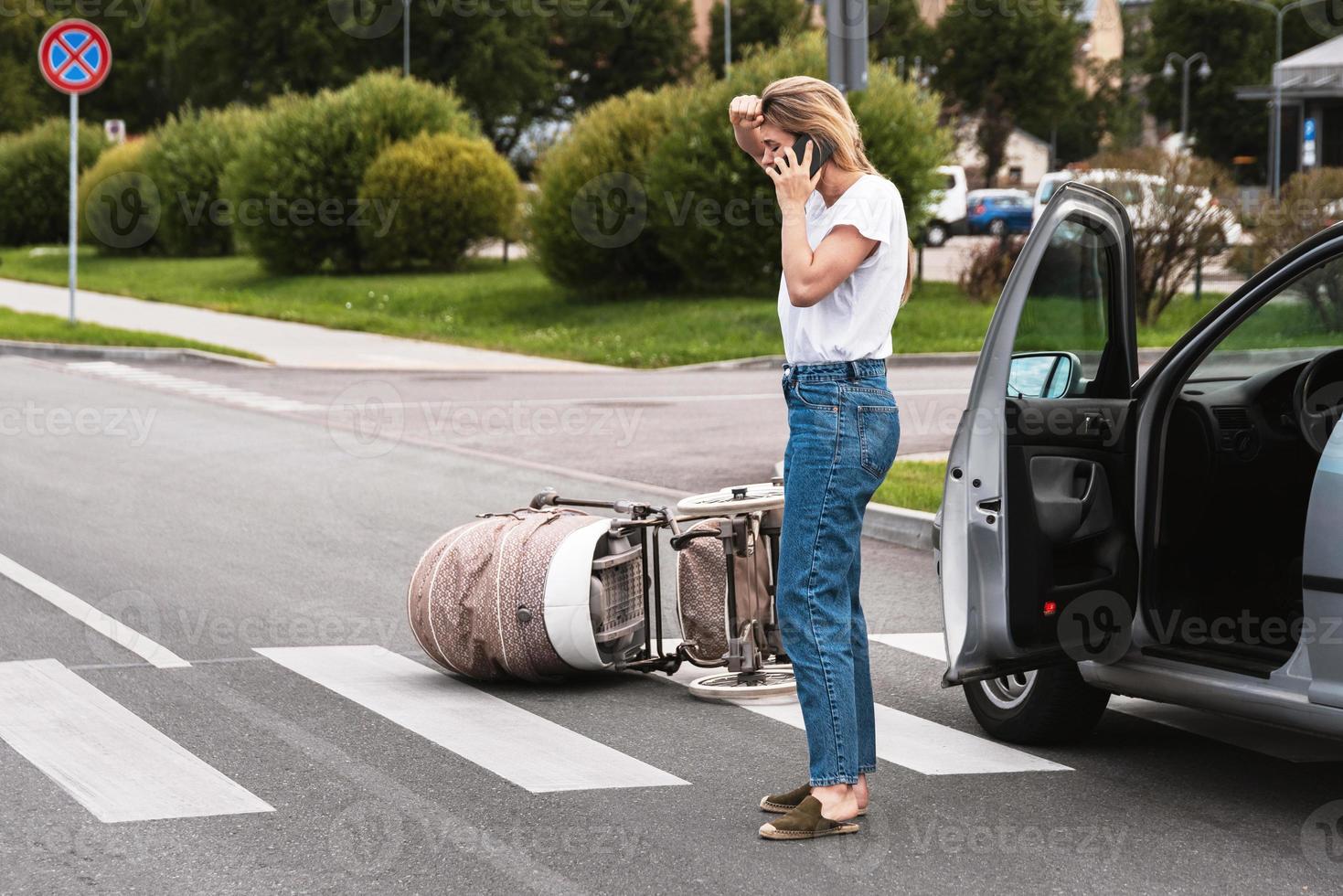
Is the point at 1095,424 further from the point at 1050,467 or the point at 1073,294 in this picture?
the point at 1073,294

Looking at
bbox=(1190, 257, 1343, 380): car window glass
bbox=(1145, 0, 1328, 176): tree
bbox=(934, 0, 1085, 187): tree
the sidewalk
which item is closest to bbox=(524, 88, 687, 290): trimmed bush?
the sidewalk

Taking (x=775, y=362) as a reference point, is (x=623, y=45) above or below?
above

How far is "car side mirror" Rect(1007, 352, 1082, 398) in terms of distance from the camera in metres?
5.21

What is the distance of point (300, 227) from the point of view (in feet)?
114

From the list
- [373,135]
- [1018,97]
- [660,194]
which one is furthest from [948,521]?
[1018,97]

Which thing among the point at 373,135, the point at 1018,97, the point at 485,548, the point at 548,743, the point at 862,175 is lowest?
the point at 548,743

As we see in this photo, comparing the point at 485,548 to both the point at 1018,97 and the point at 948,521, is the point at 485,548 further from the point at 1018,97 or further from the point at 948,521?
the point at 1018,97

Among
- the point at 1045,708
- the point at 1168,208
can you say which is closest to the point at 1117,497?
the point at 1045,708

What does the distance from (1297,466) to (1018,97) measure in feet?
246

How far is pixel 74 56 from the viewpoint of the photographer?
2348cm

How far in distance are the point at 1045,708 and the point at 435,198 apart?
28.9 m

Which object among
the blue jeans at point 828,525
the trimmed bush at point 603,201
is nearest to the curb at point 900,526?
the blue jeans at point 828,525

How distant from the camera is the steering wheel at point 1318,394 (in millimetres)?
5348

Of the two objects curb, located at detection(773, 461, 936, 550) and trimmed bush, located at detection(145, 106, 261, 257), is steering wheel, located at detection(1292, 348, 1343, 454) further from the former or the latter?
trimmed bush, located at detection(145, 106, 261, 257)
